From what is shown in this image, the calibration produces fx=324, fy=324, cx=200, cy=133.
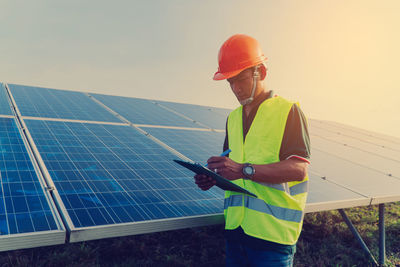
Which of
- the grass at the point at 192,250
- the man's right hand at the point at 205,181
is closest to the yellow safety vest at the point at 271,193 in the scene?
the man's right hand at the point at 205,181

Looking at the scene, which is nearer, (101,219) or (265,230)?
(265,230)

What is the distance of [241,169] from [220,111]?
8877 mm

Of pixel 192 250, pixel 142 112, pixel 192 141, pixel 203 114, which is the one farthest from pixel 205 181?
pixel 203 114

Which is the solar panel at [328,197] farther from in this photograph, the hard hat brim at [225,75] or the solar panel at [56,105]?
the solar panel at [56,105]

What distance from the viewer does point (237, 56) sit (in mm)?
2604

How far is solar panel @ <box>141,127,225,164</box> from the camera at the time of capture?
5.16 m

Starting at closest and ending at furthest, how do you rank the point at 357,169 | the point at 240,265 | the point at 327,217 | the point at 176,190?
the point at 240,265 < the point at 176,190 < the point at 357,169 < the point at 327,217

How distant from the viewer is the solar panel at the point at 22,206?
96.0 inches

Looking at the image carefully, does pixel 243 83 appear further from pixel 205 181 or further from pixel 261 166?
pixel 205 181

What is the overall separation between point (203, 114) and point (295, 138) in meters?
7.25

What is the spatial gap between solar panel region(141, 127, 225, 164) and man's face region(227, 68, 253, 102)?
2.34 metres

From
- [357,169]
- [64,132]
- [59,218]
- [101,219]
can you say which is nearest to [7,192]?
[59,218]

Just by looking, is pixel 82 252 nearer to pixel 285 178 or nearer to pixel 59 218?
pixel 59 218

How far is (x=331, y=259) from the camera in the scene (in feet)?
18.2
